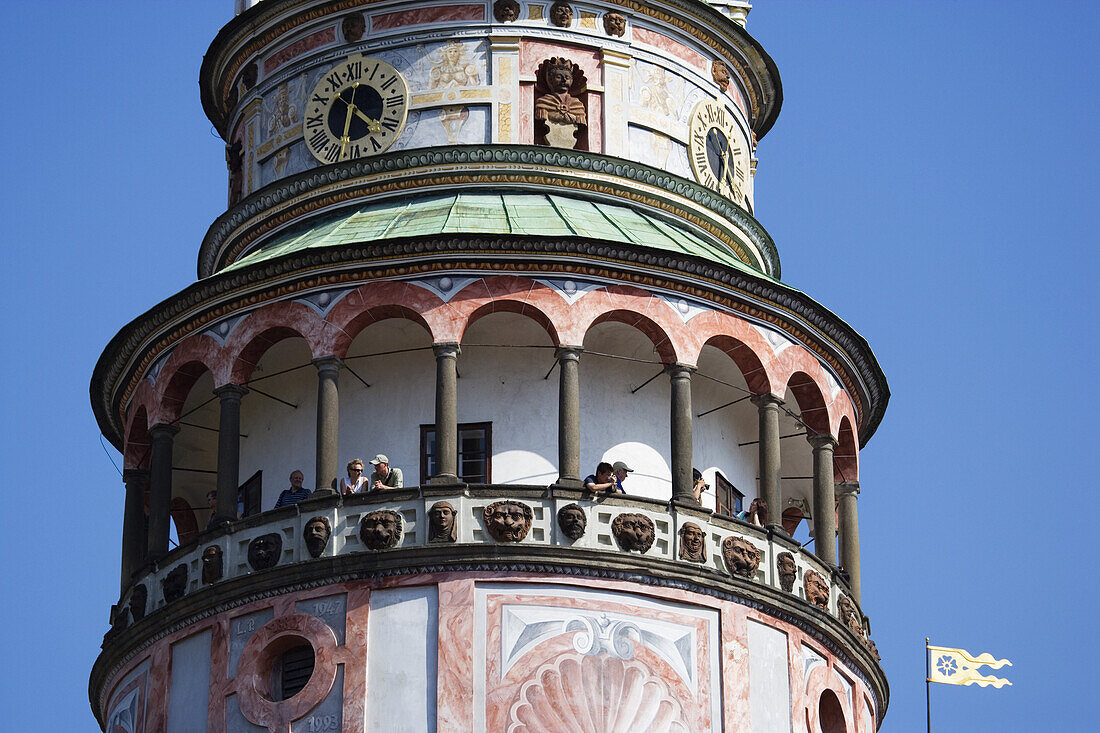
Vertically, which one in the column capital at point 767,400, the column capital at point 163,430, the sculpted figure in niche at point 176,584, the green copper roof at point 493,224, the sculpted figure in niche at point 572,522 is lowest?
the sculpted figure in niche at point 176,584

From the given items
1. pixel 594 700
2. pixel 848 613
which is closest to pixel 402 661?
pixel 594 700

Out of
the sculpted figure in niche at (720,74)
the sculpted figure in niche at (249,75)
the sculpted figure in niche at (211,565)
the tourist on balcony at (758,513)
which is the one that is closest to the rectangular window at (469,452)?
the sculpted figure in niche at (211,565)

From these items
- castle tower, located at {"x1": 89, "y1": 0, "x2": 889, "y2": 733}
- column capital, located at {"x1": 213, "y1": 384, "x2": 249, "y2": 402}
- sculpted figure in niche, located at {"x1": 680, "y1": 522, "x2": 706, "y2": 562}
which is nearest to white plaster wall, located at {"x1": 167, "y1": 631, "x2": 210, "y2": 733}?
castle tower, located at {"x1": 89, "y1": 0, "x2": 889, "y2": 733}

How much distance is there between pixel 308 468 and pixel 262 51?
7987 millimetres

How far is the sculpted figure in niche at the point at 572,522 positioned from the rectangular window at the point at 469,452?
1.73m

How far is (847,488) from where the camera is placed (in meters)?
43.2

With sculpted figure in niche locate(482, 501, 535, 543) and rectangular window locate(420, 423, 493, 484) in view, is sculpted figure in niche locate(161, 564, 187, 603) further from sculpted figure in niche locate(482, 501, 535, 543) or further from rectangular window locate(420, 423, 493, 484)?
sculpted figure in niche locate(482, 501, 535, 543)

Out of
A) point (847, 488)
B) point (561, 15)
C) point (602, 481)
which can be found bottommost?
point (602, 481)

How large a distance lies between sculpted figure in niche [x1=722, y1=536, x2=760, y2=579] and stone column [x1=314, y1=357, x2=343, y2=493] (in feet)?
17.0

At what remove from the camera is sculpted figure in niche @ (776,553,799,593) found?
1571 inches

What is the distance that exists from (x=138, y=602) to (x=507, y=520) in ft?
18.4

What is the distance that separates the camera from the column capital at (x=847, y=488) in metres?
43.2

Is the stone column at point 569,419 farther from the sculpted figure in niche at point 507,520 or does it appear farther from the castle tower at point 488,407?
the sculpted figure in niche at point 507,520

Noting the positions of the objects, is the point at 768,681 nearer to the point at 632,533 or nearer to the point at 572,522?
the point at 632,533
